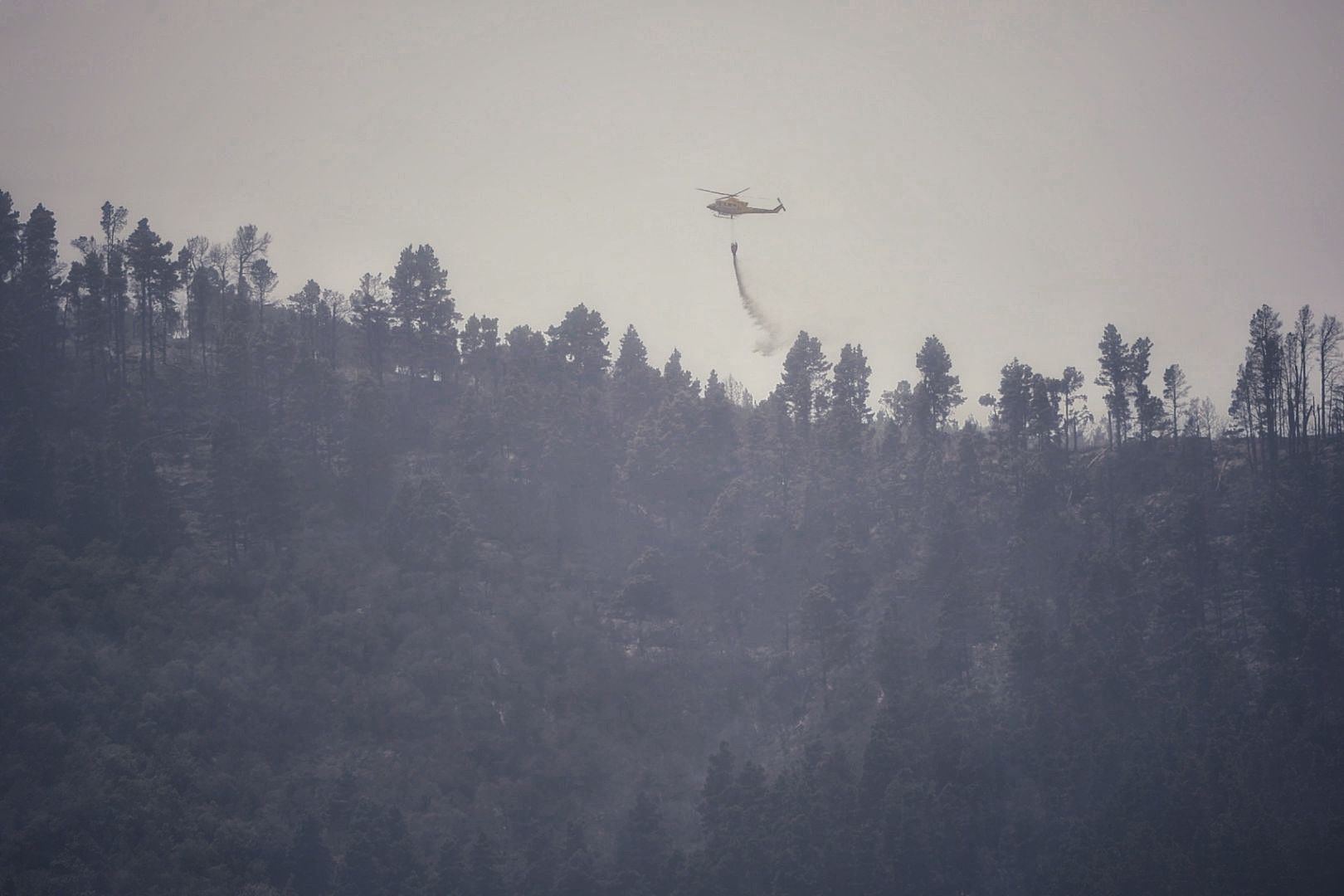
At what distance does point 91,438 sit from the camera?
96125 millimetres

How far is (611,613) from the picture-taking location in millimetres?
102438

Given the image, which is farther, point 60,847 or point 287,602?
point 287,602

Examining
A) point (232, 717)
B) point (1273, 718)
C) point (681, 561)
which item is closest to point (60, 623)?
point (232, 717)

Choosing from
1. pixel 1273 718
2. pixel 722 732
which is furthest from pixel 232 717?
pixel 1273 718

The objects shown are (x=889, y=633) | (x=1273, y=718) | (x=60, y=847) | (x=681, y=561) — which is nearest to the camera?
(x=60, y=847)

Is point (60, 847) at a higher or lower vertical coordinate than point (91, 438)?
lower

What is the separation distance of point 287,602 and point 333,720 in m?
10.1

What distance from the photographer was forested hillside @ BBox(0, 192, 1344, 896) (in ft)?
244

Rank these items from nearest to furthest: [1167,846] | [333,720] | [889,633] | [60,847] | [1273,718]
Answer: [60,847] → [1167,846] → [1273,718] → [333,720] → [889,633]

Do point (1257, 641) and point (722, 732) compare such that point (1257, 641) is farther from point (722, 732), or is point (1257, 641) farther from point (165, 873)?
point (165, 873)

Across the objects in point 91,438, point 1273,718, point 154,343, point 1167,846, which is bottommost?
point 1167,846

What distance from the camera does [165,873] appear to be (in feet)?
223

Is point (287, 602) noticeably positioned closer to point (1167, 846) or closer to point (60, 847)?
point (60, 847)

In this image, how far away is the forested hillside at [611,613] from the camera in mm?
74438
